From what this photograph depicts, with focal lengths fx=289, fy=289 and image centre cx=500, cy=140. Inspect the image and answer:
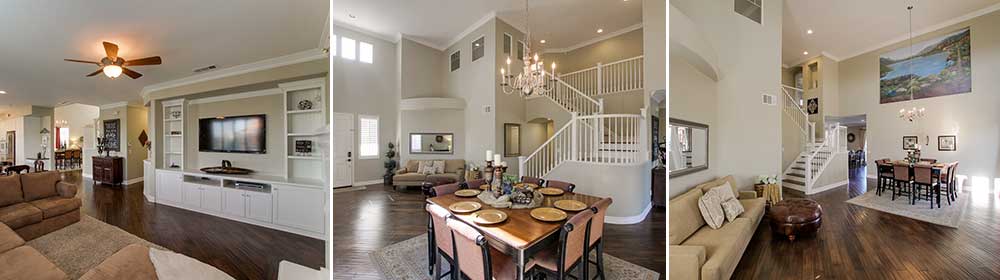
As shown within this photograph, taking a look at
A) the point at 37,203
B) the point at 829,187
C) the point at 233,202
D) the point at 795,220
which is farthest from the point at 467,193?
the point at 829,187

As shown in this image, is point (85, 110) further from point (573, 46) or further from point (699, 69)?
point (699, 69)

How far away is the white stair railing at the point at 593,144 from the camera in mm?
965

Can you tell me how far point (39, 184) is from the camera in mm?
1287

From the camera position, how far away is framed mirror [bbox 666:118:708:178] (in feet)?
3.13

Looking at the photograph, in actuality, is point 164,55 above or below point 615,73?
above

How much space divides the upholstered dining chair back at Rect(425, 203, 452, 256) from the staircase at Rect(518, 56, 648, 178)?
35cm

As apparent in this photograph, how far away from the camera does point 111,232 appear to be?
1301mm

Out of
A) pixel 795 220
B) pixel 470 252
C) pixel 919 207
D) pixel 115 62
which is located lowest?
pixel 919 207

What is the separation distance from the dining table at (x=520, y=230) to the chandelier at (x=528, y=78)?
42cm

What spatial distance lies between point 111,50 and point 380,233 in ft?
6.73

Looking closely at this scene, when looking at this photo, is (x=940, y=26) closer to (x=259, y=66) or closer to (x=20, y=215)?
(x=259, y=66)

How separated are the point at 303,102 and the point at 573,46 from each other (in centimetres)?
104

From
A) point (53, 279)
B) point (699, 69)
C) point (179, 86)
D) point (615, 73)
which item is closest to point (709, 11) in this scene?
point (699, 69)

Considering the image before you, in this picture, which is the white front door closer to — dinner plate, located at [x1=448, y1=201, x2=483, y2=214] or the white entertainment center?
the white entertainment center
